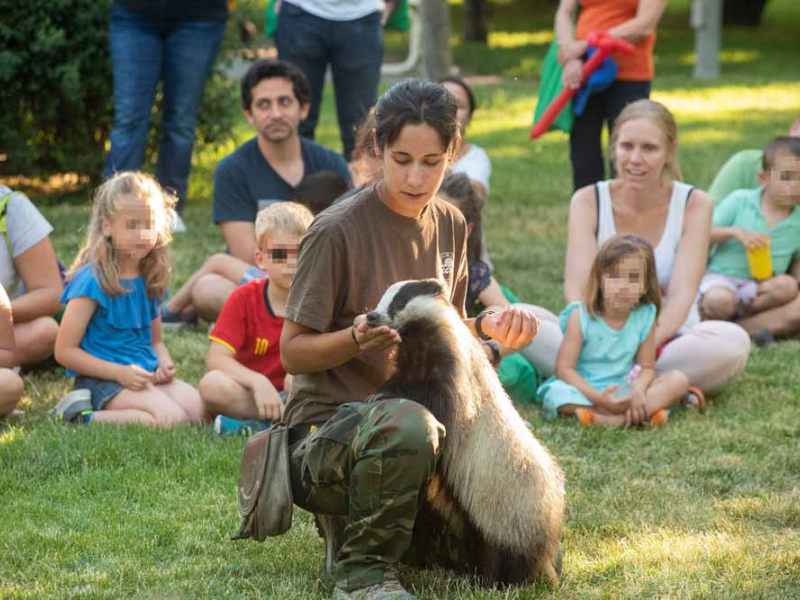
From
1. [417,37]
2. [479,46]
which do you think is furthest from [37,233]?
[479,46]

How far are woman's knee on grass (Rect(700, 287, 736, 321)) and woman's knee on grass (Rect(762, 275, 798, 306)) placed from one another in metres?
0.20

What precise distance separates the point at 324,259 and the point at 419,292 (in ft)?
0.91

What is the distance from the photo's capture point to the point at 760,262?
6.38m

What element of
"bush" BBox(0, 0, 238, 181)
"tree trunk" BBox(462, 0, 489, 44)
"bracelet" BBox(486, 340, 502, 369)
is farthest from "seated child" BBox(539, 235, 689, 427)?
"tree trunk" BBox(462, 0, 489, 44)

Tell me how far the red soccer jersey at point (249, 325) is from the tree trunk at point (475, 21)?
19252mm

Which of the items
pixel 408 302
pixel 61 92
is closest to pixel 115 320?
pixel 408 302

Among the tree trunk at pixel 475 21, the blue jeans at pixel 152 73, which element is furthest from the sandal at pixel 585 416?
the tree trunk at pixel 475 21

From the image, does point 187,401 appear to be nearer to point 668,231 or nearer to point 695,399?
point 695,399

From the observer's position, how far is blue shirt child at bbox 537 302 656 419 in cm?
511

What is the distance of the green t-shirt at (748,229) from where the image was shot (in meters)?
6.45

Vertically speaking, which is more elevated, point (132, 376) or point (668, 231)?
point (668, 231)

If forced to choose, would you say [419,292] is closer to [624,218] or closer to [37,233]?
[37,233]

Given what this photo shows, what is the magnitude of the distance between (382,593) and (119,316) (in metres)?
2.27

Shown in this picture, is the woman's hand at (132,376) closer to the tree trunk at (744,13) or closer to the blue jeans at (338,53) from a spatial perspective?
the blue jeans at (338,53)
